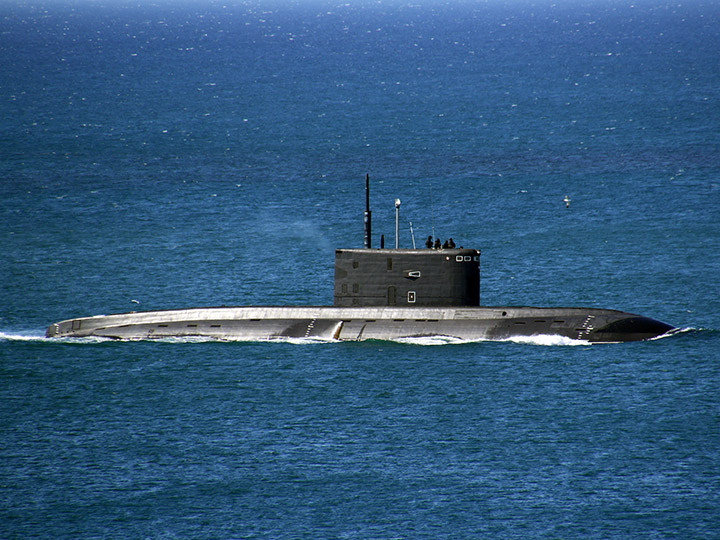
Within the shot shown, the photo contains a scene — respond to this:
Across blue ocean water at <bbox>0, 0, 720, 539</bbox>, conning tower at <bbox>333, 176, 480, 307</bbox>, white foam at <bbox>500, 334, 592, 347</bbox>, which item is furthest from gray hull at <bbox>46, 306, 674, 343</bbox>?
blue ocean water at <bbox>0, 0, 720, 539</bbox>

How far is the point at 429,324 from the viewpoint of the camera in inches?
2117

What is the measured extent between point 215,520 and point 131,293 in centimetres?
3107

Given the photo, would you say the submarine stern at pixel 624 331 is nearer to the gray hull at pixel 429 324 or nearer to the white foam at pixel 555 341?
the gray hull at pixel 429 324

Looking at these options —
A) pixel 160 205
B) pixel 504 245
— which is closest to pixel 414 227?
pixel 504 245

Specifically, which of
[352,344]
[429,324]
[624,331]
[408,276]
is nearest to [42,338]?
[352,344]

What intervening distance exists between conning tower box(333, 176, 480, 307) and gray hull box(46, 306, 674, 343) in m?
0.43

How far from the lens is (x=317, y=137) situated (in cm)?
12388

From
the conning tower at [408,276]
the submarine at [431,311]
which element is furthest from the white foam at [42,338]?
the conning tower at [408,276]

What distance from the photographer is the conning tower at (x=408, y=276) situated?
53.3 meters

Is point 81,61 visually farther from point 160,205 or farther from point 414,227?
point 414,227

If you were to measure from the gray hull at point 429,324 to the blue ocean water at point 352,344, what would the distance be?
0.60 meters

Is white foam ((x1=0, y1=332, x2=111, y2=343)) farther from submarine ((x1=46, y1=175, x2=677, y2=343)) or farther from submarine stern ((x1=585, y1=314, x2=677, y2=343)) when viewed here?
submarine stern ((x1=585, y1=314, x2=677, y2=343))

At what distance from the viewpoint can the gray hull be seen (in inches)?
2117

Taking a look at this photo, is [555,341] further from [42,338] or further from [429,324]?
[42,338]
